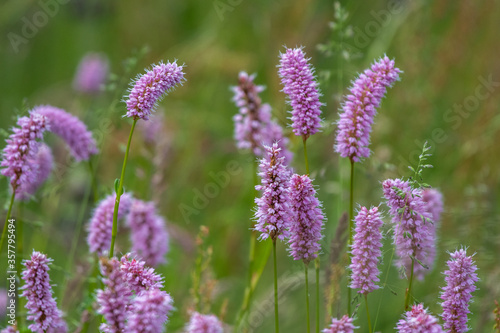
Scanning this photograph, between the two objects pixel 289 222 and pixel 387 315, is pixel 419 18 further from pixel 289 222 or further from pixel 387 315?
pixel 289 222

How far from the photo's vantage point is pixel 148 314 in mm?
1439

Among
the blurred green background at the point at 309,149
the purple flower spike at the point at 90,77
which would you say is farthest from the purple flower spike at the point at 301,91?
the purple flower spike at the point at 90,77

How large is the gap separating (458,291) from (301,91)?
0.68 meters

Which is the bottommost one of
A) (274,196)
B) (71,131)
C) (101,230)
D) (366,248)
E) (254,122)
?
(366,248)

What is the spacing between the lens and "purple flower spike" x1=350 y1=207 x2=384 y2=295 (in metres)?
1.82

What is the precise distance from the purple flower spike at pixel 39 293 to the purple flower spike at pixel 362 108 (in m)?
0.86

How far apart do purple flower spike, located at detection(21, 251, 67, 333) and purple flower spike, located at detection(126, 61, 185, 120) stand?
0.44m

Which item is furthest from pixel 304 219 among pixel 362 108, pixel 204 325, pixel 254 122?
pixel 254 122

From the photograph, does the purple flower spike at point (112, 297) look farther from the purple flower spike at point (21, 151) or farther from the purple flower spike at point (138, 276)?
the purple flower spike at point (21, 151)

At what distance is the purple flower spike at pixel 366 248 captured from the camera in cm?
182

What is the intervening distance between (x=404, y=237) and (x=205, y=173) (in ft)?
13.2

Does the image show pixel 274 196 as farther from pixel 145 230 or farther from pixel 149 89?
pixel 145 230

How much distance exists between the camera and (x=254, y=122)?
10.00 ft

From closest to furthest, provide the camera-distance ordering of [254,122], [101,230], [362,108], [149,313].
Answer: [149,313] → [362,108] → [101,230] → [254,122]
